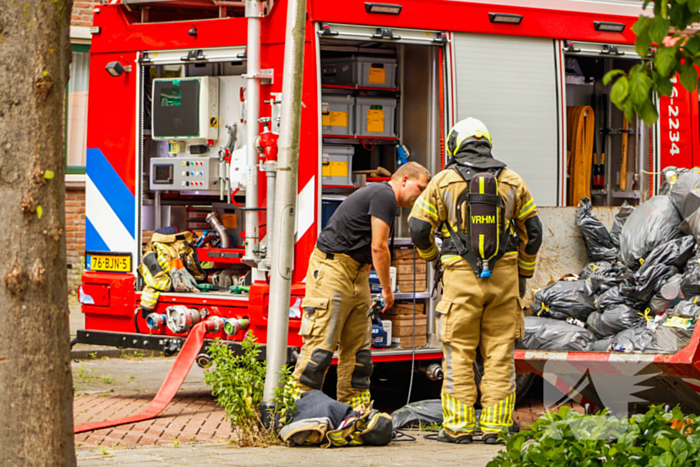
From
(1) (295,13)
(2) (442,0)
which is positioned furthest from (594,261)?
(1) (295,13)

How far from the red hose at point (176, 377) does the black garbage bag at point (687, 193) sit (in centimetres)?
358

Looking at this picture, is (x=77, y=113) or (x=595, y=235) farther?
(x=77, y=113)

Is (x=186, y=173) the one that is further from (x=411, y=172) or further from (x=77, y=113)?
(x=77, y=113)

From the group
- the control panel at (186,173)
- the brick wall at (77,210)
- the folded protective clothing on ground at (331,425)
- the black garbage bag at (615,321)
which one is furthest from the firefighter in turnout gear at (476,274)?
the brick wall at (77,210)

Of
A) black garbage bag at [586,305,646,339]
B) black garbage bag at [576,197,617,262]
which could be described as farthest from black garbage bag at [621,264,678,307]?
black garbage bag at [576,197,617,262]

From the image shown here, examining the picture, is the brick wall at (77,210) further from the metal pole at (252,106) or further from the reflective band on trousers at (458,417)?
the reflective band on trousers at (458,417)

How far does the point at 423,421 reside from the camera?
6.09 m

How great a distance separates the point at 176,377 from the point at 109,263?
134cm

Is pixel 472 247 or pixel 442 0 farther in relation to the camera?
pixel 442 0

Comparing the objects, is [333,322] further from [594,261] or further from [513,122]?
[594,261]

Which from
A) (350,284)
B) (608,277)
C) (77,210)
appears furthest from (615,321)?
(77,210)

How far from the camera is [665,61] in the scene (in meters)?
2.47

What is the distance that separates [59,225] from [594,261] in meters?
5.46

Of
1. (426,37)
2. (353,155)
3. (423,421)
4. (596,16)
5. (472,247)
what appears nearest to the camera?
(472,247)
